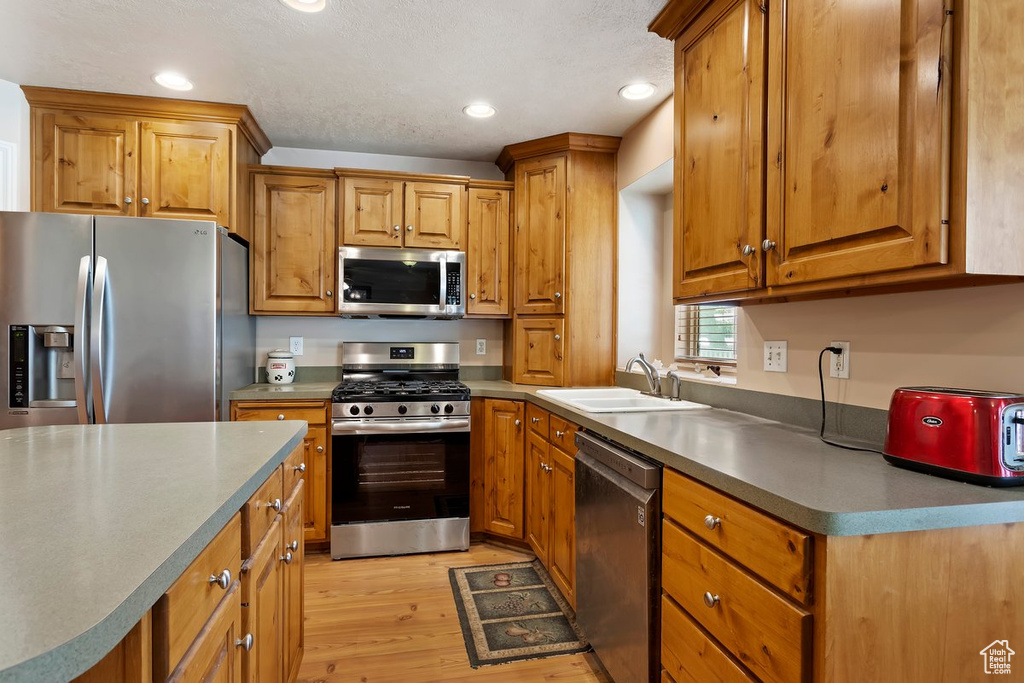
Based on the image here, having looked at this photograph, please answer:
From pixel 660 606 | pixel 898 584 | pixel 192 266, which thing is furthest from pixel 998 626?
pixel 192 266

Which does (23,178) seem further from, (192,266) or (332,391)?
(332,391)

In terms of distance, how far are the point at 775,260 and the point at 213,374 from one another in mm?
2411

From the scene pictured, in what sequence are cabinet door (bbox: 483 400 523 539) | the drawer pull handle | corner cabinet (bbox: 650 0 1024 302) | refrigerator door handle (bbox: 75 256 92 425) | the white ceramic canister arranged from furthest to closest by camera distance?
the white ceramic canister → cabinet door (bbox: 483 400 523 539) → refrigerator door handle (bbox: 75 256 92 425) → corner cabinet (bbox: 650 0 1024 302) → the drawer pull handle

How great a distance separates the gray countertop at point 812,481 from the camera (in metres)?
0.90

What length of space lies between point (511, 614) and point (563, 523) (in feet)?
1.44

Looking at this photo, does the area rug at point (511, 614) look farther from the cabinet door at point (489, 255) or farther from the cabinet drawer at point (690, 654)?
the cabinet door at point (489, 255)

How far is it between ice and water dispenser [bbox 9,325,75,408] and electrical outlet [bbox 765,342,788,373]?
2.91m

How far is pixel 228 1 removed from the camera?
1825 millimetres

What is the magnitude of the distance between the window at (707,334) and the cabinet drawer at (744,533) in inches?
49.7

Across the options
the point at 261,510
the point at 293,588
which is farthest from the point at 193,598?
the point at 293,588

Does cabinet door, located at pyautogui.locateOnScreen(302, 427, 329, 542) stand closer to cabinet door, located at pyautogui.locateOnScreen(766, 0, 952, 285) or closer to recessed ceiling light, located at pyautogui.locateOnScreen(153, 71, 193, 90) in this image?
recessed ceiling light, located at pyautogui.locateOnScreen(153, 71, 193, 90)

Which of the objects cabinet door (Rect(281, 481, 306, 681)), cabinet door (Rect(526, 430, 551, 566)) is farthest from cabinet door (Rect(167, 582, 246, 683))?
cabinet door (Rect(526, 430, 551, 566))

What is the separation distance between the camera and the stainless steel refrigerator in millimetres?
2291

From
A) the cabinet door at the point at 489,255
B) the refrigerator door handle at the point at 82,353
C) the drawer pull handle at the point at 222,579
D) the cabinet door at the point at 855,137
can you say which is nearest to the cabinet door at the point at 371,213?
the cabinet door at the point at 489,255
